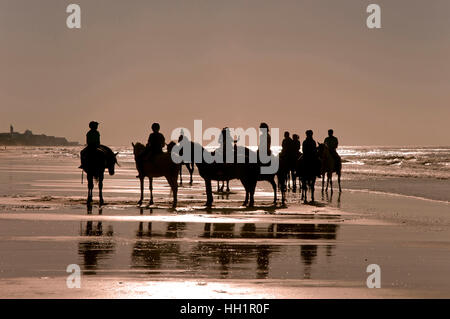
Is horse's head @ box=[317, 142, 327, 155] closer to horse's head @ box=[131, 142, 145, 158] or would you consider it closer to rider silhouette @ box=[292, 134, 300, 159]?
rider silhouette @ box=[292, 134, 300, 159]

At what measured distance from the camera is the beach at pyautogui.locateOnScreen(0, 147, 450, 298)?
8.66 meters

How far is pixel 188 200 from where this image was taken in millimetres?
23359

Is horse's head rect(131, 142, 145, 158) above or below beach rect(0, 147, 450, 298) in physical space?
above

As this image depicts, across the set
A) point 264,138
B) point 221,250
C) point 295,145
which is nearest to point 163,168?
point 264,138

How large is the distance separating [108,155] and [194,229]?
7.14 m

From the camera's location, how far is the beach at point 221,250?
28.4 feet

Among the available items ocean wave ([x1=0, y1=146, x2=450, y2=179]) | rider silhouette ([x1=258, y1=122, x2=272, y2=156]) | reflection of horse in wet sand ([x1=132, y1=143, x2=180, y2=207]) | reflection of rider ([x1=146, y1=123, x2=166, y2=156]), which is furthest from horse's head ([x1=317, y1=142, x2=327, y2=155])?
ocean wave ([x1=0, y1=146, x2=450, y2=179])

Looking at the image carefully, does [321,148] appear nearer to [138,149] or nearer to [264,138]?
[264,138]

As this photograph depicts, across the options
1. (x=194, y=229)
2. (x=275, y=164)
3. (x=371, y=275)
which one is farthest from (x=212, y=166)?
(x=371, y=275)

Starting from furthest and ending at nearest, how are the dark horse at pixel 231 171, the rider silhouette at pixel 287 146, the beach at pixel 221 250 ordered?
the rider silhouette at pixel 287 146 → the dark horse at pixel 231 171 → the beach at pixel 221 250

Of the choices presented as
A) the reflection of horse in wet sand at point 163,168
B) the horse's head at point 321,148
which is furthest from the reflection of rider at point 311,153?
the reflection of horse in wet sand at point 163,168

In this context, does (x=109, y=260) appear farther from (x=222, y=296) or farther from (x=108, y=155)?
(x=108, y=155)

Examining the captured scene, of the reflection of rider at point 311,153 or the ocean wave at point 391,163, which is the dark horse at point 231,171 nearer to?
the reflection of rider at point 311,153

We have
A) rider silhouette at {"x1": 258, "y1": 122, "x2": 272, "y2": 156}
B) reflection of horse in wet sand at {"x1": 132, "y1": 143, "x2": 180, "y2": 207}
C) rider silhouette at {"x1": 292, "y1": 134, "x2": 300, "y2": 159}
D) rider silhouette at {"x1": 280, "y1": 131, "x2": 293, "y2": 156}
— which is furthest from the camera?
rider silhouette at {"x1": 292, "y1": 134, "x2": 300, "y2": 159}
